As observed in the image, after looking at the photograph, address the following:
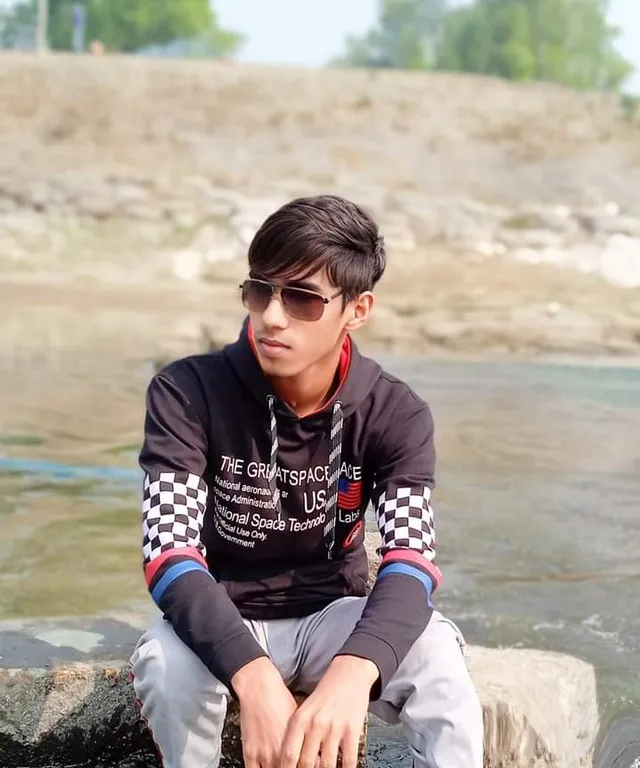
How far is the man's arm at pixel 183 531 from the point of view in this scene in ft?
7.07

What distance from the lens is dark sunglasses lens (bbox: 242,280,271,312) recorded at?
240 cm

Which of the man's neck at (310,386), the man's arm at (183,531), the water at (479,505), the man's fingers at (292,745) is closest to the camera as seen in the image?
the man's fingers at (292,745)

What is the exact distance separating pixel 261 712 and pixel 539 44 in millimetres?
52769

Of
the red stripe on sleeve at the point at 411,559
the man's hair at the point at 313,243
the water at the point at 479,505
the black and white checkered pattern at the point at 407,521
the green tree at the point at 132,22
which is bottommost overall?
the water at the point at 479,505

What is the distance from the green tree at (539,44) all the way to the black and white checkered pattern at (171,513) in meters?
48.7

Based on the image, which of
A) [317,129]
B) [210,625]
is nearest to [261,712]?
[210,625]

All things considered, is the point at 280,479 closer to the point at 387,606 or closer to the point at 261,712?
the point at 387,606

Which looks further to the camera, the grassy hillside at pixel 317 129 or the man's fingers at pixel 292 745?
the grassy hillside at pixel 317 129

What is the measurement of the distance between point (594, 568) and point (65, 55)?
28699 mm

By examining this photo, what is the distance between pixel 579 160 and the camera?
23250mm

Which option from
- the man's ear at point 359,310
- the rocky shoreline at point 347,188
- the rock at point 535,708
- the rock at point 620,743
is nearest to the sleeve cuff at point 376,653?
the rock at point 535,708

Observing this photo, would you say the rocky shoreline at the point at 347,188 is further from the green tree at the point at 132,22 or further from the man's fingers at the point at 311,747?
the green tree at the point at 132,22

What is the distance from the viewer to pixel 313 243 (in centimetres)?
238

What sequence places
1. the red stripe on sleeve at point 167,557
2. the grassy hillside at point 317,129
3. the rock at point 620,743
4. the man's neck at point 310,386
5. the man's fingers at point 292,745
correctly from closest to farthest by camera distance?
the man's fingers at point 292,745
the red stripe on sleeve at point 167,557
the man's neck at point 310,386
the rock at point 620,743
the grassy hillside at point 317,129
